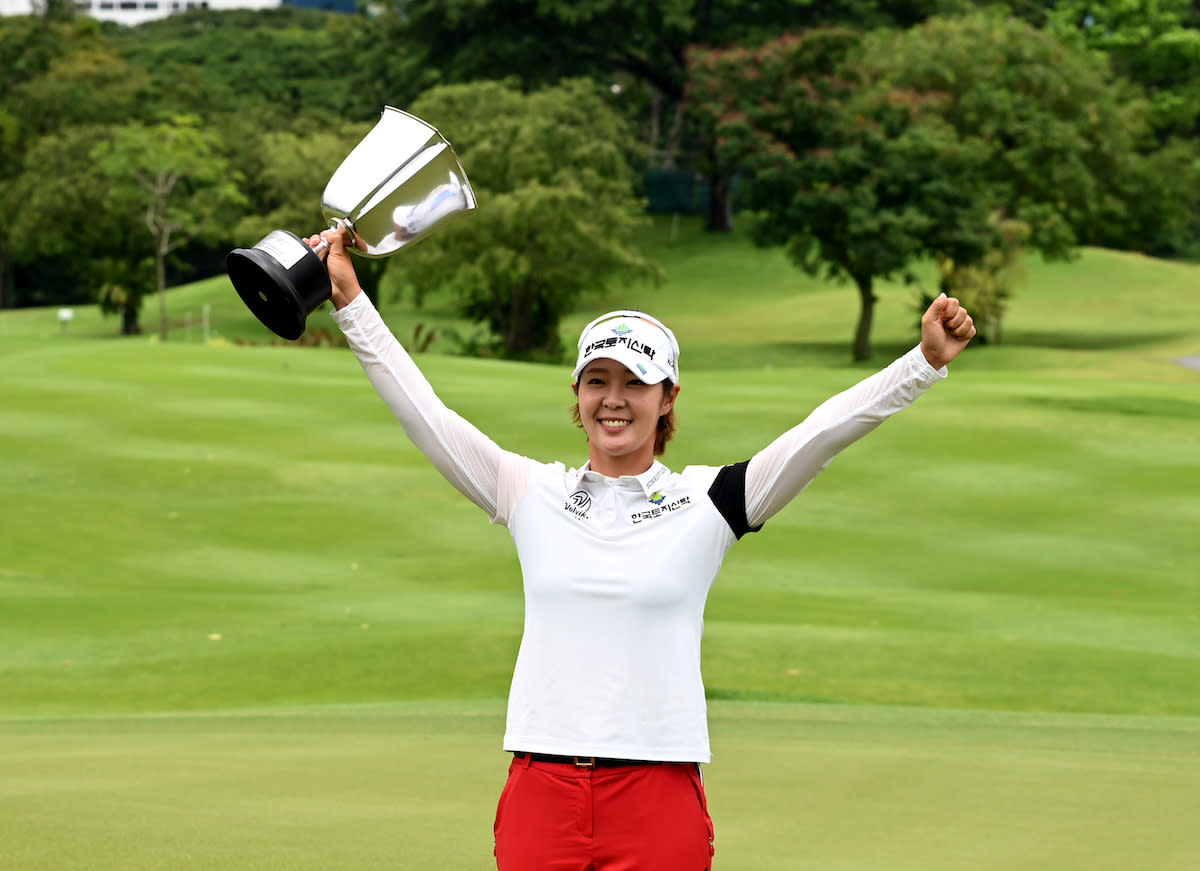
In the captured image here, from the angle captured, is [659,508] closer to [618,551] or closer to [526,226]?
[618,551]

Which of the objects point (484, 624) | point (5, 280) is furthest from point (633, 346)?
point (5, 280)

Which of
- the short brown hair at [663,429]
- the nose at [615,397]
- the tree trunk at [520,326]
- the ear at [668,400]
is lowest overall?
the tree trunk at [520,326]

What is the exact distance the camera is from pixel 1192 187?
189 ft

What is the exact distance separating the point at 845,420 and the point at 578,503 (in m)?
0.56

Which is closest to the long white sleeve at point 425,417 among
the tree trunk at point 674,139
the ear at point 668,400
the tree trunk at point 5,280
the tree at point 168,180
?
the ear at point 668,400

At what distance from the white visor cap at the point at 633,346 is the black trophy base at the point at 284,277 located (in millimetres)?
565

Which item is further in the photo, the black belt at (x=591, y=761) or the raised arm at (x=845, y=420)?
the raised arm at (x=845, y=420)

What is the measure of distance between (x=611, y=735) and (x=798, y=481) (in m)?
0.64

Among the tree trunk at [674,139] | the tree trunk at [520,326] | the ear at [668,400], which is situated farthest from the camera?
the tree trunk at [674,139]

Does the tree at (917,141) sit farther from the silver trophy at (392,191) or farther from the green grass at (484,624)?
the silver trophy at (392,191)

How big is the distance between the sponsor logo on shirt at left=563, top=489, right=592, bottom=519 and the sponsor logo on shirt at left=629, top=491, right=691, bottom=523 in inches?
3.7

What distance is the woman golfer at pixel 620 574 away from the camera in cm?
325

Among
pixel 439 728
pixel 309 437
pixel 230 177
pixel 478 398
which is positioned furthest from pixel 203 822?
pixel 230 177

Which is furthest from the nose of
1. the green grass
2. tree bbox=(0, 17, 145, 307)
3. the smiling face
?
tree bbox=(0, 17, 145, 307)
